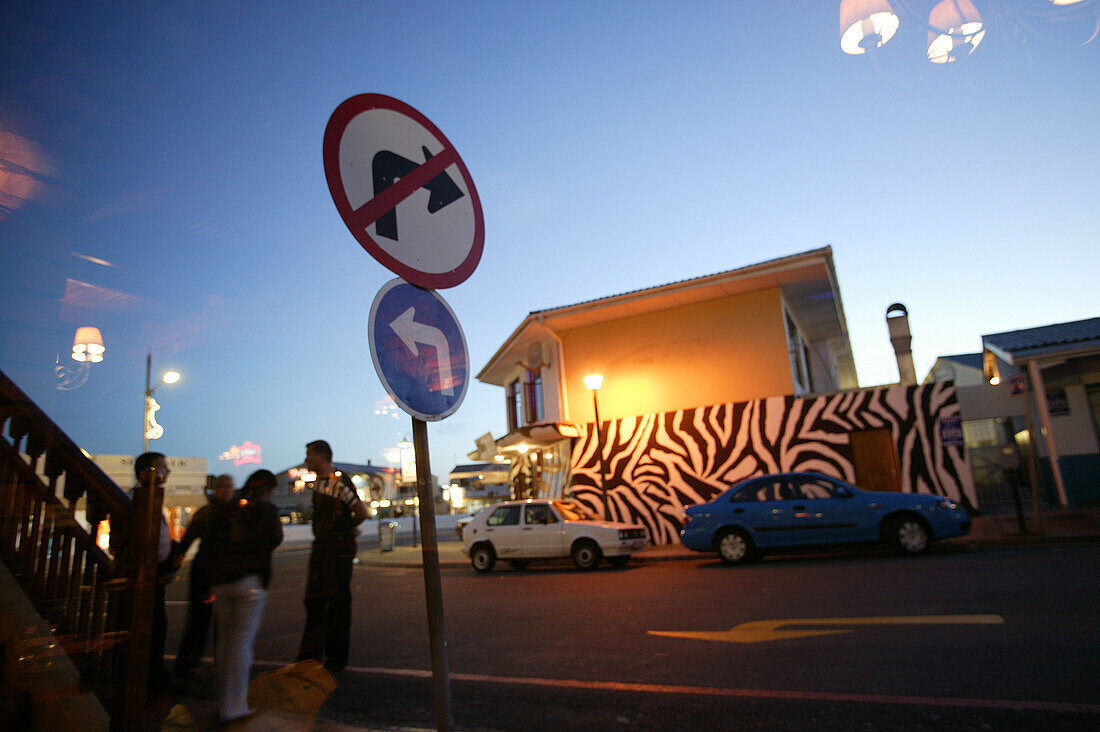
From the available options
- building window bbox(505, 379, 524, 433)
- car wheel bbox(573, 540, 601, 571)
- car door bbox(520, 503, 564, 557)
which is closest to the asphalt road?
car wheel bbox(573, 540, 601, 571)

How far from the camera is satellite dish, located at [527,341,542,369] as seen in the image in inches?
833

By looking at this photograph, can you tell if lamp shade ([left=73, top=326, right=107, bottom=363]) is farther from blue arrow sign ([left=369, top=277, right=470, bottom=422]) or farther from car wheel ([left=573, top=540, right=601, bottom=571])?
car wheel ([left=573, top=540, right=601, bottom=571])

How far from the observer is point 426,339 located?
101 inches

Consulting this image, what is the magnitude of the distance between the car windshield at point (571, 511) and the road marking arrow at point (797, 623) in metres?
7.63

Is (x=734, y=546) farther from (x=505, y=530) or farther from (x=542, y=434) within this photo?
(x=542, y=434)

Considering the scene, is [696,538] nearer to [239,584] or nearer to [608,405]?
[608,405]

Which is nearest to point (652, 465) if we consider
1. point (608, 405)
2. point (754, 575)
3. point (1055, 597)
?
point (608, 405)

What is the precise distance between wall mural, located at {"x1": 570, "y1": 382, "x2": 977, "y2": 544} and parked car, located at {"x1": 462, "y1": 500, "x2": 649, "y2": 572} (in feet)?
10.3

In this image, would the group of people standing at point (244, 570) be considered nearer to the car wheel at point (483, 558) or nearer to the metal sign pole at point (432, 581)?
the metal sign pole at point (432, 581)

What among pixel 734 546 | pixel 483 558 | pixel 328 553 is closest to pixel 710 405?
pixel 734 546

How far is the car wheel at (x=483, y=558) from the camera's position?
46.1ft

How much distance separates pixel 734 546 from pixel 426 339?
33.5 feet

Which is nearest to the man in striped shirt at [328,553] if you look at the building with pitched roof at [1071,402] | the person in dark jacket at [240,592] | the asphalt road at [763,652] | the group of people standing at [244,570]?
the group of people standing at [244,570]

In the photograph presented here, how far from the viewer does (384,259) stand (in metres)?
2.46
